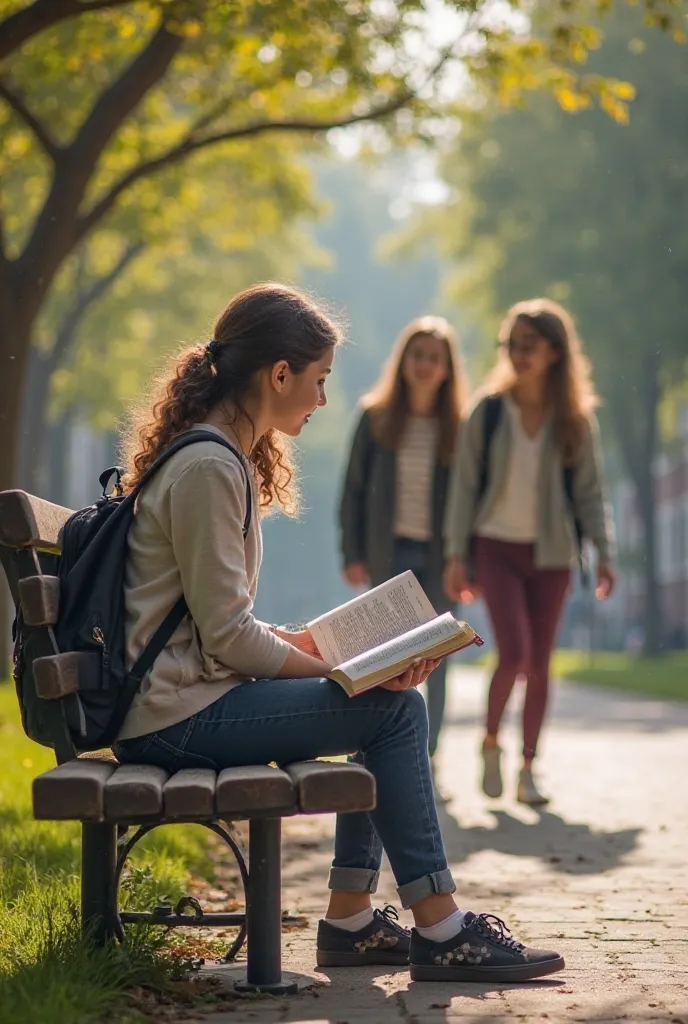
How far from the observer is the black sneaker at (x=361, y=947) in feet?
15.1

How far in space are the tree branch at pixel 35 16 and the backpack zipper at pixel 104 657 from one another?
14.3 feet

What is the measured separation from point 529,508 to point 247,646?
460cm

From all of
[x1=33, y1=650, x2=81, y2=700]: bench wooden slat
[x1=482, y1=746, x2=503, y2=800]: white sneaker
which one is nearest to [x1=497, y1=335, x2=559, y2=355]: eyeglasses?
[x1=482, y1=746, x2=503, y2=800]: white sneaker

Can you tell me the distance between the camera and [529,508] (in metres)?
8.57

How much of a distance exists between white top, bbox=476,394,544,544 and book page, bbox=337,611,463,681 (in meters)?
4.39

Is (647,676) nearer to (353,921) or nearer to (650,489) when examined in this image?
(650,489)

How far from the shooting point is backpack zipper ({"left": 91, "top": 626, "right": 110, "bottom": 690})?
407cm

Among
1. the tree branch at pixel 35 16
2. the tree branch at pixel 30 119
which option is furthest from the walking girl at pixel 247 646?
the tree branch at pixel 30 119

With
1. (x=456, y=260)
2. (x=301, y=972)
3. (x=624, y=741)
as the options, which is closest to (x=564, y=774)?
(x=624, y=741)

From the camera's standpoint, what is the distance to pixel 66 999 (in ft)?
11.7

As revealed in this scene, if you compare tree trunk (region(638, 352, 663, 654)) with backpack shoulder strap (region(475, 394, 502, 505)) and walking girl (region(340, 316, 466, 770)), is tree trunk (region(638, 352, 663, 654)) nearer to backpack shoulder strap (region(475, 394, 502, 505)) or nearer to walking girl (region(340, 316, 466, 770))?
walking girl (region(340, 316, 466, 770))

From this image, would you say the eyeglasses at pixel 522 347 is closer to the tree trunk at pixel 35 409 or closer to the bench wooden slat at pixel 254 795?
the bench wooden slat at pixel 254 795

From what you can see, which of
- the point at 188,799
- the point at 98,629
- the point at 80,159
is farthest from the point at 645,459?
the point at 188,799

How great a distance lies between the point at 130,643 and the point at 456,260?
2999 centimetres
